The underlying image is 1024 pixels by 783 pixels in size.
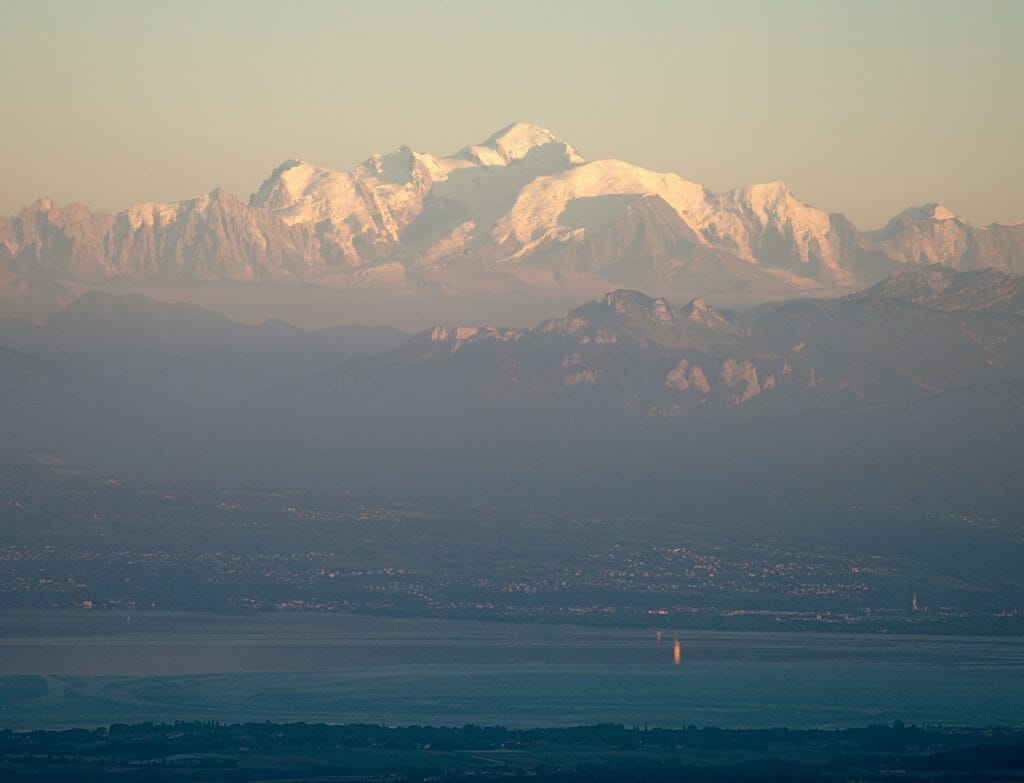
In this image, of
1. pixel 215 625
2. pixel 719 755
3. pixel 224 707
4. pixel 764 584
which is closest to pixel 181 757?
pixel 224 707

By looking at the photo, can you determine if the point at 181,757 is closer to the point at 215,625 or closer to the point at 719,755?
→ the point at 719,755

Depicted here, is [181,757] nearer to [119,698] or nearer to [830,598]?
[119,698]

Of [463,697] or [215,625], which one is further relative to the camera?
[215,625]

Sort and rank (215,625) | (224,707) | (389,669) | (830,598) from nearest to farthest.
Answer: (224,707) → (389,669) → (215,625) → (830,598)

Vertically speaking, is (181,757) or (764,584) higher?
(764,584)

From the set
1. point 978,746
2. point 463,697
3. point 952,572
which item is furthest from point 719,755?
point 952,572

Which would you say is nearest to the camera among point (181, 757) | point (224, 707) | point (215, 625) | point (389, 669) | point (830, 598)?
point (181, 757)
